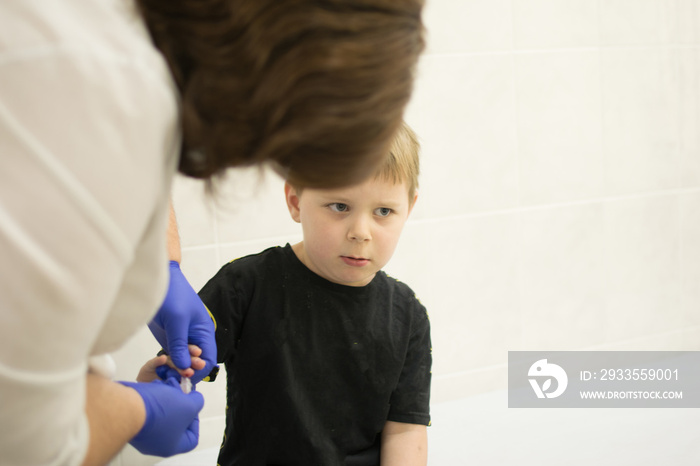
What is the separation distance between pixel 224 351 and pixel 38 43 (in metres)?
0.61

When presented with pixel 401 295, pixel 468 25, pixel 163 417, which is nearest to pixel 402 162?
pixel 401 295

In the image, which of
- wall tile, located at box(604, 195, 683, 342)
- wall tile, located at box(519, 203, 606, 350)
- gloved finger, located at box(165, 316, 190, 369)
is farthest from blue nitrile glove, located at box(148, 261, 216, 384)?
wall tile, located at box(604, 195, 683, 342)

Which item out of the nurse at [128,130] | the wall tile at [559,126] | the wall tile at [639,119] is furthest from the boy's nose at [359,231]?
the wall tile at [639,119]

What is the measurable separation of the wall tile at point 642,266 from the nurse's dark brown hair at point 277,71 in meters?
1.37

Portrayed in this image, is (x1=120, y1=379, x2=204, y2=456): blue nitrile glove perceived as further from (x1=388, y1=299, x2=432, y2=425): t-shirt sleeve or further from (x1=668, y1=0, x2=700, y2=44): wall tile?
(x1=668, y1=0, x2=700, y2=44): wall tile

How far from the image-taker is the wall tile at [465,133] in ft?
4.87

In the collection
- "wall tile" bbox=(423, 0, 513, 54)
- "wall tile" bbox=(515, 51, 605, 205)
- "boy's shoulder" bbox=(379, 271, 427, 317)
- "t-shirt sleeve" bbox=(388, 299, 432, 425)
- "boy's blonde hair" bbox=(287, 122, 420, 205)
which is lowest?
"t-shirt sleeve" bbox=(388, 299, 432, 425)

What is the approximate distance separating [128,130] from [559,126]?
4.52 feet

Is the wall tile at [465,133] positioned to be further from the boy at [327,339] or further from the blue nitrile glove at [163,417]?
the blue nitrile glove at [163,417]

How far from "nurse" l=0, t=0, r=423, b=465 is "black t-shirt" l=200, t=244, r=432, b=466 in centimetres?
41

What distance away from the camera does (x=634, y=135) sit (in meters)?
1.70

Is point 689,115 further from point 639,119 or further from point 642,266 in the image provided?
point 642,266

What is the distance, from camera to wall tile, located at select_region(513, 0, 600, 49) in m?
1.54

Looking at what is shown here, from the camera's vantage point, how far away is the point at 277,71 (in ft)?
1.50
